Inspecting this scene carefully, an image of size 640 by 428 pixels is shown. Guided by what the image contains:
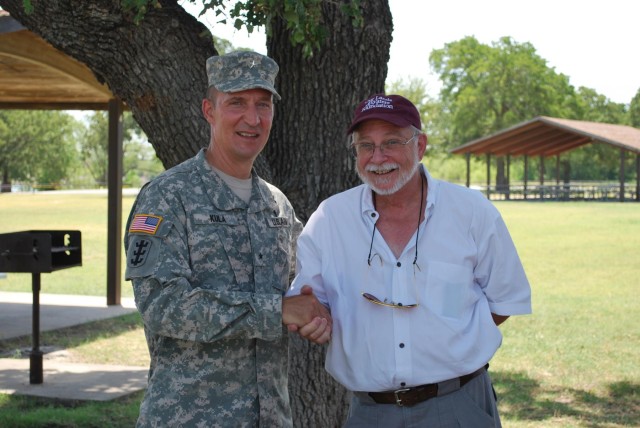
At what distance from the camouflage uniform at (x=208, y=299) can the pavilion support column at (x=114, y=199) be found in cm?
898

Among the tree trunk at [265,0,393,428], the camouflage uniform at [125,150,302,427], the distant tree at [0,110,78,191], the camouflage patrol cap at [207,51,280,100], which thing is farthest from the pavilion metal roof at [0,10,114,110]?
the distant tree at [0,110,78,191]

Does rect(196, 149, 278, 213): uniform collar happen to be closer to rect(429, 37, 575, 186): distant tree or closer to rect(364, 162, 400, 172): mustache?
rect(364, 162, 400, 172): mustache

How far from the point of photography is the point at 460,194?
3076mm

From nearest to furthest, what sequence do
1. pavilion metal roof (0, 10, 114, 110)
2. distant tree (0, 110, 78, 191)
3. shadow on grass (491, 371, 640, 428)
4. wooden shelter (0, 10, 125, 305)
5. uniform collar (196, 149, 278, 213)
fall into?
uniform collar (196, 149, 278, 213) < shadow on grass (491, 371, 640, 428) < pavilion metal roof (0, 10, 114, 110) < wooden shelter (0, 10, 125, 305) < distant tree (0, 110, 78, 191)

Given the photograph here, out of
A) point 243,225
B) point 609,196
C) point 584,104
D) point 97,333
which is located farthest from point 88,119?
point 243,225

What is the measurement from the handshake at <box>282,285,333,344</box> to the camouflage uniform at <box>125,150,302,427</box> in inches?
1.9

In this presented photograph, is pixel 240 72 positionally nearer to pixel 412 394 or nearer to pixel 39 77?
pixel 412 394

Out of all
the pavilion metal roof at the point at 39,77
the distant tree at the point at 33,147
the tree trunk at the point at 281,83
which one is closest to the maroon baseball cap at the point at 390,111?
the tree trunk at the point at 281,83

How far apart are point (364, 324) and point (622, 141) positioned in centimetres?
4369

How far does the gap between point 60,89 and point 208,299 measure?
10.5 metres

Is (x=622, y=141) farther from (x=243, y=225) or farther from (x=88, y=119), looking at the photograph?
(x=88, y=119)

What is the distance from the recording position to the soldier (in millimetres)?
2779

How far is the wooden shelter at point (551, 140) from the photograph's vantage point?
44209 millimetres

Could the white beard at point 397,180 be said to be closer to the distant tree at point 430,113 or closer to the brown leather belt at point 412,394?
the brown leather belt at point 412,394
